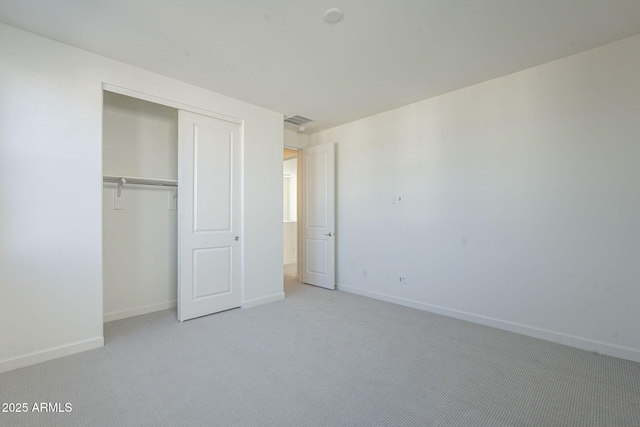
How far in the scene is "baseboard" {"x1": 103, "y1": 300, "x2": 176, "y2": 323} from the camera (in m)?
3.21

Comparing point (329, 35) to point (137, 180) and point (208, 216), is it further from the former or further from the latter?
point (137, 180)

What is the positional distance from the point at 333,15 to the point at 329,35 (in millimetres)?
241

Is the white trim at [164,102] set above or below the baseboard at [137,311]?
above

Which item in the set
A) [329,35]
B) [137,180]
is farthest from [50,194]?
[329,35]

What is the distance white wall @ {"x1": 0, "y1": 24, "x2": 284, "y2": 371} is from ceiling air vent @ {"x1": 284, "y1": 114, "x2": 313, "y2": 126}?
202 centimetres

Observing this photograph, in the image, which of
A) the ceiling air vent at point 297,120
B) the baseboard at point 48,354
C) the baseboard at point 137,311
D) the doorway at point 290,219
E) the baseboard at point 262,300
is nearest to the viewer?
the baseboard at point 48,354

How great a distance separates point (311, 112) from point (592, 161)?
319cm

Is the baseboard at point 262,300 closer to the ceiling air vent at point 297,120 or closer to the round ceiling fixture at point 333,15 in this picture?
the ceiling air vent at point 297,120

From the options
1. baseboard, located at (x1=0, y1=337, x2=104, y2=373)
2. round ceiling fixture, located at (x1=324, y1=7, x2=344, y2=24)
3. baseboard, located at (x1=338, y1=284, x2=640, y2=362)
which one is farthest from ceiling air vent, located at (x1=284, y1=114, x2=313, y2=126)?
baseboard, located at (x1=0, y1=337, x2=104, y2=373)

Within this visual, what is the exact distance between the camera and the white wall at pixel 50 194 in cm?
223

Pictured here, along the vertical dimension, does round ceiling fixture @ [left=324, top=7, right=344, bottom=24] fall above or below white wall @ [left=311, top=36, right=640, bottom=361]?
above

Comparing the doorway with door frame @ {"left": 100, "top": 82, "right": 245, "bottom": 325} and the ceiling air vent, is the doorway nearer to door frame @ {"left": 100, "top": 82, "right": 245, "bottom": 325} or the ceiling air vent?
the ceiling air vent

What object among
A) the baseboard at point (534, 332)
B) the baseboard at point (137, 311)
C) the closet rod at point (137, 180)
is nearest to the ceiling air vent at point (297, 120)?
the closet rod at point (137, 180)

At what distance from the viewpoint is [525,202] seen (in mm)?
2914
